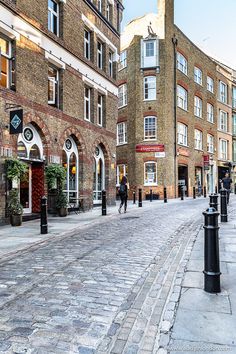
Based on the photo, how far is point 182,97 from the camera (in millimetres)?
30672

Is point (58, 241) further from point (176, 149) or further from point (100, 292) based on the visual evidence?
point (176, 149)

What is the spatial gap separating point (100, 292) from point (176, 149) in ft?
81.7

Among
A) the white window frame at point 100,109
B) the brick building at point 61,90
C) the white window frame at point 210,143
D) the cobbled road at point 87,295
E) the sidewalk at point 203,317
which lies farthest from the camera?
the white window frame at point 210,143

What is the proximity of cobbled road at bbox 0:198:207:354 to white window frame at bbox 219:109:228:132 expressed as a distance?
3338cm

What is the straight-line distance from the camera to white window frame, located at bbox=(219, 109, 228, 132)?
38684 millimetres

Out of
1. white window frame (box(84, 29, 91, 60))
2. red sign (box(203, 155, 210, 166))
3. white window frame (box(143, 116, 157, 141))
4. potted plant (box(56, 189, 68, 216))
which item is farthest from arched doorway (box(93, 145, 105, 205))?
red sign (box(203, 155, 210, 166))

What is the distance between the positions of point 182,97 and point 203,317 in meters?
28.9

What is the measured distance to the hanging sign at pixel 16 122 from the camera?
11375mm

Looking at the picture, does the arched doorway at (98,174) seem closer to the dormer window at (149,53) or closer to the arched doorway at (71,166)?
the arched doorway at (71,166)

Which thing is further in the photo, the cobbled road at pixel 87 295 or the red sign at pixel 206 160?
the red sign at pixel 206 160

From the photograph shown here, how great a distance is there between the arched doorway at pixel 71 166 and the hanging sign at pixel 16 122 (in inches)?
176

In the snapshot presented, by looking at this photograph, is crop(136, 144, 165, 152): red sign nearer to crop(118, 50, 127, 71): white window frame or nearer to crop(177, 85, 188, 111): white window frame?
crop(177, 85, 188, 111): white window frame

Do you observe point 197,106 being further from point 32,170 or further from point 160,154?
point 32,170

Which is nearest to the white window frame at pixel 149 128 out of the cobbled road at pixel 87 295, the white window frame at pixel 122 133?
the white window frame at pixel 122 133
